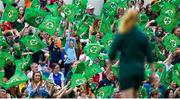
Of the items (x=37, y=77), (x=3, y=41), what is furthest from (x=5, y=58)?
(x=37, y=77)

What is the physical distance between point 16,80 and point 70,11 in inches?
156

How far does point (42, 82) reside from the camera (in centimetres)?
1814

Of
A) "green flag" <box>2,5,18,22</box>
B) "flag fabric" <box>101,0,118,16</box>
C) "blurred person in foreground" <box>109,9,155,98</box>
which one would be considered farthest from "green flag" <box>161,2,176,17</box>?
"blurred person in foreground" <box>109,9,155,98</box>

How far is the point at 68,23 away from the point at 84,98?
434 centimetres

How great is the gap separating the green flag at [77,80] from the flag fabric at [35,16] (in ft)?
11.1

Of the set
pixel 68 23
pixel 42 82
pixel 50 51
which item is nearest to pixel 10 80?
pixel 42 82

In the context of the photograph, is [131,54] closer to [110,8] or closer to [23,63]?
[23,63]

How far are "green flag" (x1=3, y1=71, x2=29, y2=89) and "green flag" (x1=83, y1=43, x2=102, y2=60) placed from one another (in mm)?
1964

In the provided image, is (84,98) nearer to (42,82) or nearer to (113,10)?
(42,82)

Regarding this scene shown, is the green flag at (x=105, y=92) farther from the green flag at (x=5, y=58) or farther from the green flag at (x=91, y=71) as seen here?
the green flag at (x=5, y=58)

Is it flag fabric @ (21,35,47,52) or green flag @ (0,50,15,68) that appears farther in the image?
flag fabric @ (21,35,47,52)

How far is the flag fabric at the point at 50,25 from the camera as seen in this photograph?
21.0 meters

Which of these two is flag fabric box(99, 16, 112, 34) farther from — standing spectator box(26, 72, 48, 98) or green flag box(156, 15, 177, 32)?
standing spectator box(26, 72, 48, 98)

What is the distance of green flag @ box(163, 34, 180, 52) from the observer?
2088 cm
